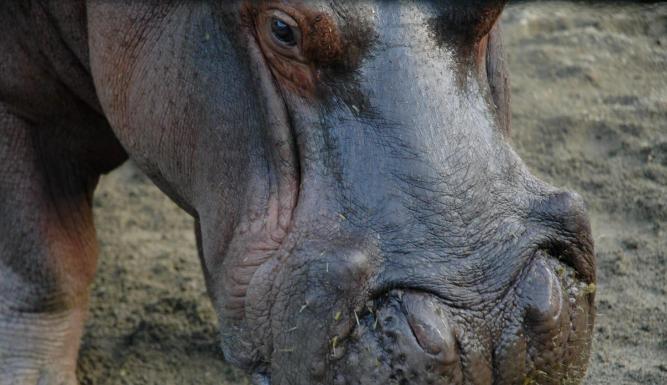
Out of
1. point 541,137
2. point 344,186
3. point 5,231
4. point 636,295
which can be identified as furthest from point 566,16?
point 344,186

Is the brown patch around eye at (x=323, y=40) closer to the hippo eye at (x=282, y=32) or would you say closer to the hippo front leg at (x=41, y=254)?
the hippo eye at (x=282, y=32)

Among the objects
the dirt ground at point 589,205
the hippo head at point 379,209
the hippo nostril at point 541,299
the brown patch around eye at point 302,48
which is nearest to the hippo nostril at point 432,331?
the hippo head at point 379,209

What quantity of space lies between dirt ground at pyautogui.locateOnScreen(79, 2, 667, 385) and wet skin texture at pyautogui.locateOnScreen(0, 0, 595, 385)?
1.29 metres

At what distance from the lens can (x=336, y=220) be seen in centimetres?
260

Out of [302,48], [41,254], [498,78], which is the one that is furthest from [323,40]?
[41,254]

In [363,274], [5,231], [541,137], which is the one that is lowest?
[541,137]

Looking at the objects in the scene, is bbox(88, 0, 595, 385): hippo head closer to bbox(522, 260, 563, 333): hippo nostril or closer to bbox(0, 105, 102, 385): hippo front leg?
bbox(522, 260, 563, 333): hippo nostril

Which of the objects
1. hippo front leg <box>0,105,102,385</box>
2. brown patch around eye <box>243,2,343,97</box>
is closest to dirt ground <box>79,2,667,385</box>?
hippo front leg <box>0,105,102,385</box>

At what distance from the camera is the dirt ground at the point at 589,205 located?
4.14 m

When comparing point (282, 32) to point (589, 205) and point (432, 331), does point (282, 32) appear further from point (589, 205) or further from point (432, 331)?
point (589, 205)

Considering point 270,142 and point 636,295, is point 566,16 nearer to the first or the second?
point 636,295

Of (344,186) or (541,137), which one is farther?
(541,137)

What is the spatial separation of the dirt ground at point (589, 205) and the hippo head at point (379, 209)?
132 centimetres

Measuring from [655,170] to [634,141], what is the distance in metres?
0.27
